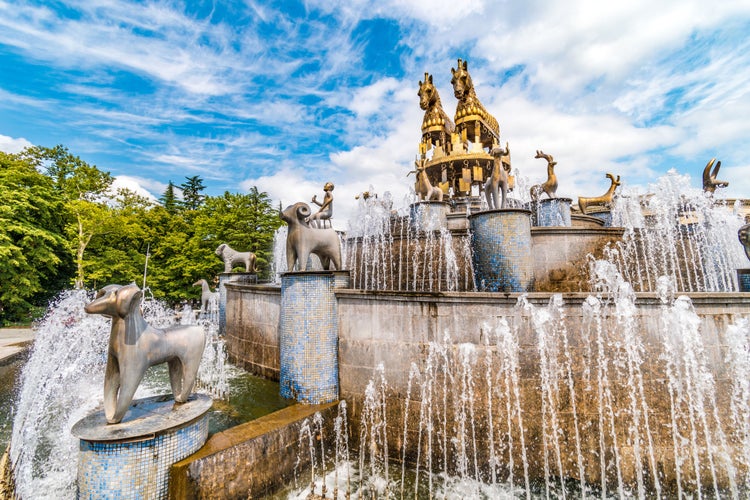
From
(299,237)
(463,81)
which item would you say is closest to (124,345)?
(299,237)

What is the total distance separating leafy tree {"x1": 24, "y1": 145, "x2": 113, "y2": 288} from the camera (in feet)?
84.0

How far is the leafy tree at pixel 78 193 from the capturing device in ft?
84.0

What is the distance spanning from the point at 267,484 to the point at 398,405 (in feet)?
8.02

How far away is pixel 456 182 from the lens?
74.0ft

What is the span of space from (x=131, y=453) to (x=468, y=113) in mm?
23706

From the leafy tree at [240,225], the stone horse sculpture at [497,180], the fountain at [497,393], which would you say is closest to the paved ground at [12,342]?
the leafy tree at [240,225]

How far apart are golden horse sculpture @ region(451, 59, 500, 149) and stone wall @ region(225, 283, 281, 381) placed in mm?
17732

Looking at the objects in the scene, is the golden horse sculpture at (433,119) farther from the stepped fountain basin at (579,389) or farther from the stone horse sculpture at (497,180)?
the stepped fountain basin at (579,389)

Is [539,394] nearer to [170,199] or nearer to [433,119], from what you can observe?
[433,119]

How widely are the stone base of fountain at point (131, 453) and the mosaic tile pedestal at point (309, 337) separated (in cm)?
248

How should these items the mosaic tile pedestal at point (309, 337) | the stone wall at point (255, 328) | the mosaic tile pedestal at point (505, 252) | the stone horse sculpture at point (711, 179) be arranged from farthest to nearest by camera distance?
the stone horse sculpture at point (711, 179), the stone wall at point (255, 328), the mosaic tile pedestal at point (505, 252), the mosaic tile pedestal at point (309, 337)

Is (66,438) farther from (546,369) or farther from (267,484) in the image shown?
(546,369)

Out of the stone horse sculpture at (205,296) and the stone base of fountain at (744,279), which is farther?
the stone horse sculpture at (205,296)

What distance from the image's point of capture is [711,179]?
1265 cm
